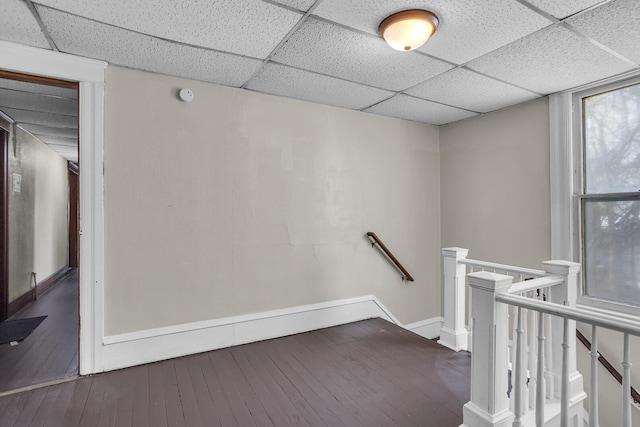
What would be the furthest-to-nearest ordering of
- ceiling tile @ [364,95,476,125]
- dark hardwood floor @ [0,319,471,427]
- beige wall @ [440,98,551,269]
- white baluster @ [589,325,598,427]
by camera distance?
ceiling tile @ [364,95,476,125]
beige wall @ [440,98,551,269]
dark hardwood floor @ [0,319,471,427]
white baluster @ [589,325,598,427]

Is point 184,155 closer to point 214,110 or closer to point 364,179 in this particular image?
point 214,110

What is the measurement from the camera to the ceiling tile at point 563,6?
5.55ft

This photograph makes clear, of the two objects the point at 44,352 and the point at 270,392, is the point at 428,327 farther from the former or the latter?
the point at 44,352

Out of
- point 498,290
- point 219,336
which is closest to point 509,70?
point 498,290

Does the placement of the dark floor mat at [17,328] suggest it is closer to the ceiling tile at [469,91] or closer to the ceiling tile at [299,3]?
the ceiling tile at [299,3]

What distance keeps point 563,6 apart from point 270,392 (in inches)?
111

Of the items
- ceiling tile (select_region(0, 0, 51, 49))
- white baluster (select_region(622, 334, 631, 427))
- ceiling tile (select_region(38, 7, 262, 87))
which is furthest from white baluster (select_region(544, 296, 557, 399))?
ceiling tile (select_region(0, 0, 51, 49))

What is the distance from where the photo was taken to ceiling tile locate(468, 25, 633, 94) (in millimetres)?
2076

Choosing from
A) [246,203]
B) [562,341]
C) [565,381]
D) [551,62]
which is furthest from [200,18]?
[562,341]

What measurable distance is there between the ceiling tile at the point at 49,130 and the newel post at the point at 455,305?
4.66 m

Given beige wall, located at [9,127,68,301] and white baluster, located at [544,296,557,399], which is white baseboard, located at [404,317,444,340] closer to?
white baluster, located at [544,296,557,399]

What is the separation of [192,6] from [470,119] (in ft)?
10.3

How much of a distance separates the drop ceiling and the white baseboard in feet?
8.74

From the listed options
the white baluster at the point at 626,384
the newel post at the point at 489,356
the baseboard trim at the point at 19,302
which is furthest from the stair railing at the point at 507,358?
the baseboard trim at the point at 19,302
